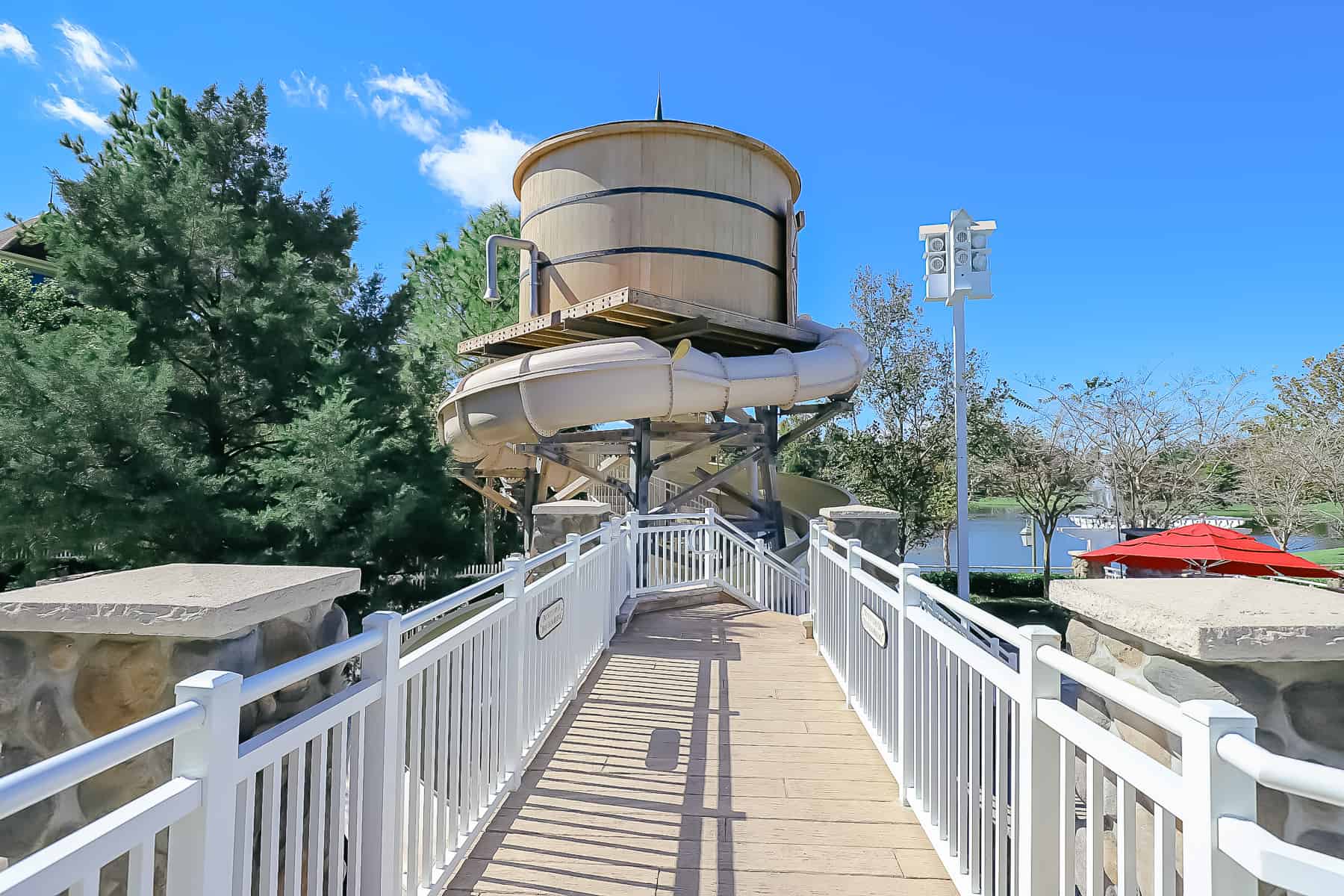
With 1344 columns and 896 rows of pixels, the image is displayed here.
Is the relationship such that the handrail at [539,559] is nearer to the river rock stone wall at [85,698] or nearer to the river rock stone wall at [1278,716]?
the river rock stone wall at [85,698]

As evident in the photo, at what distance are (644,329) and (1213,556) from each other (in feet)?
25.2

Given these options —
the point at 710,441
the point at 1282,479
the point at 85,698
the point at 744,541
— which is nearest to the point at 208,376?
the point at 710,441

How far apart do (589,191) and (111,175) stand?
7.54 meters

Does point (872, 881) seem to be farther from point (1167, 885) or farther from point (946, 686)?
point (1167, 885)

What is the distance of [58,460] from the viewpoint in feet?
27.8

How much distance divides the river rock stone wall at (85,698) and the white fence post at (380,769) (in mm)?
365

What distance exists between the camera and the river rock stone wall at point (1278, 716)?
182 cm

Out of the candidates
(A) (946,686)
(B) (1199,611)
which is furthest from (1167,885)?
(A) (946,686)

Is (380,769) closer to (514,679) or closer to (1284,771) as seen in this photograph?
(514,679)

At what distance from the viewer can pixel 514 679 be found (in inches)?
137

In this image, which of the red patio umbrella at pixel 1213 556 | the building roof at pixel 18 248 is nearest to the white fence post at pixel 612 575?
the red patio umbrella at pixel 1213 556

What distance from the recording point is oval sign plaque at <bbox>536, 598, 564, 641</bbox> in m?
3.80

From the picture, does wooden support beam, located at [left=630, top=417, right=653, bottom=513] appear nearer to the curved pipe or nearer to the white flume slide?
the white flume slide

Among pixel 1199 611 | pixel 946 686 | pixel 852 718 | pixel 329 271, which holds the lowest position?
pixel 852 718
